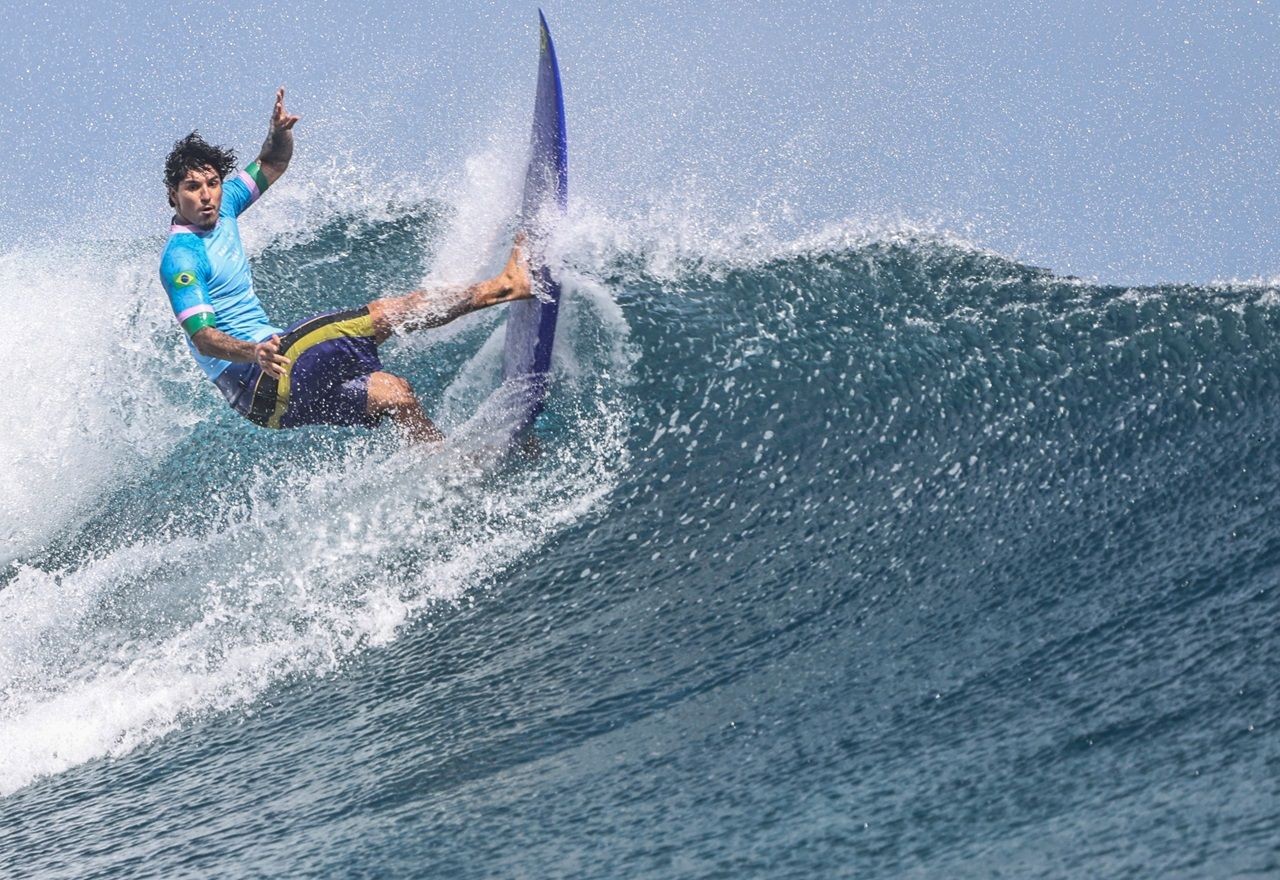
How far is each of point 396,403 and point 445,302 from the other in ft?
1.52

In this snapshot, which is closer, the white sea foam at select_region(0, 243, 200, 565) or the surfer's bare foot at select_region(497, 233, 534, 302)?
the surfer's bare foot at select_region(497, 233, 534, 302)

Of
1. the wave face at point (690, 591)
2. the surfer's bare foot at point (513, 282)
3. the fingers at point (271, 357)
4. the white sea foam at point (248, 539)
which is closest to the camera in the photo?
the wave face at point (690, 591)

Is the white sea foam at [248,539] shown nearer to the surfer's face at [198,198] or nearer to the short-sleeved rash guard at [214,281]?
the short-sleeved rash guard at [214,281]

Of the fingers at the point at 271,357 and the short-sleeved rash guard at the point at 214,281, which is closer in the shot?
the fingers at the point at 271,357

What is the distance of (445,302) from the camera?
5066 mm

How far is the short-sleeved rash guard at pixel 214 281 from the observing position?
4680mm

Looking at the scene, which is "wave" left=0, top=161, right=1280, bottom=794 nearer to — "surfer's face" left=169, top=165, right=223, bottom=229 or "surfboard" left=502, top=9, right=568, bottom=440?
"surfboard" left=502, top=9, right=568, bottom=440

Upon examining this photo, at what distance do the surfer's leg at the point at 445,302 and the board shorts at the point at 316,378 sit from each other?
76 millimetres

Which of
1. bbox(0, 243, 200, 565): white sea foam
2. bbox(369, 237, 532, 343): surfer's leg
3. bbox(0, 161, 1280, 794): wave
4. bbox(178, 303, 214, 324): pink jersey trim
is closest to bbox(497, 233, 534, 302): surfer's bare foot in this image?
bbox(369, 237, 532, 343): surfer's leg

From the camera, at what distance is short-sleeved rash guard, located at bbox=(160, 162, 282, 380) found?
4680 mm

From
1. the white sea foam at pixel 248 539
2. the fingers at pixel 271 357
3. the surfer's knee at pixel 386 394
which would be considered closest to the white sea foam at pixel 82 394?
the white sea foam at pixel 248 539

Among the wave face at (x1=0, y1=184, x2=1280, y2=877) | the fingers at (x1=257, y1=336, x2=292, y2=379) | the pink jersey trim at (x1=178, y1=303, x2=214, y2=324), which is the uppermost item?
the pink jersey trim at (x1=178, y1=303, x2=214, y2=324)

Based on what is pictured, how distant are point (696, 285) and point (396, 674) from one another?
2.87 m

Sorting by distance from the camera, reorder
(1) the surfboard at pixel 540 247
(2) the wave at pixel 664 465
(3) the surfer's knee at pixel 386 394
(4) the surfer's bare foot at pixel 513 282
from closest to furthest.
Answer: (2) the wave at pixel 664 465 < (4) the surfer's bare foot at pixel 513 282 < (3) the surfer's knee at pixel 386 394 < (1) the surfboard at pixel 540 247
